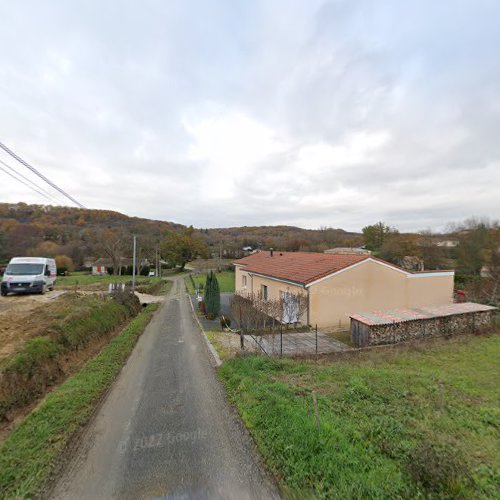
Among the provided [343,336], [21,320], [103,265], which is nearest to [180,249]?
[103,265]

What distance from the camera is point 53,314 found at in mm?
9797

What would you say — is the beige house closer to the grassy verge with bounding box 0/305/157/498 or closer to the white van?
the grassy verge with bounding box 0/305/157/498

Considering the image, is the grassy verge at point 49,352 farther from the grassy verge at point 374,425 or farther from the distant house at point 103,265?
the distant house at point 103,265

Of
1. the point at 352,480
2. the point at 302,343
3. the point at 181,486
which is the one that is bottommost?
the point at 302,343

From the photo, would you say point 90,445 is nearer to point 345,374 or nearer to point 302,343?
point 345,374

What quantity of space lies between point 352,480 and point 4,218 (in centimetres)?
4339

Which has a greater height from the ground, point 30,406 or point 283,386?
point 283,386

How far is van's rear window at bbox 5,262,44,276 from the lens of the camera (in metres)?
14.1

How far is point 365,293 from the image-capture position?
13.9 meters

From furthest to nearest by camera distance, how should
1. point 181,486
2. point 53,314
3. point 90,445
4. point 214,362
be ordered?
point 53,314 → point 214,362 → point 90,445 → point 181,486

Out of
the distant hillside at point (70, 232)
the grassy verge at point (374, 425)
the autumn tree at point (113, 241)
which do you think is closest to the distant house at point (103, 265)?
the distant hillside at point (70, 232)

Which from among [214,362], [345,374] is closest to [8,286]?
[214,362]

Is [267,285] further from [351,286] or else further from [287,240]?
[287,240]

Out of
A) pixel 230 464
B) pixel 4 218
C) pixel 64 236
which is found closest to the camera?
pixel 230 464
